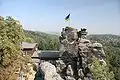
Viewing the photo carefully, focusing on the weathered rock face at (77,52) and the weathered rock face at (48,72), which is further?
the weathered rock face at (77,52)

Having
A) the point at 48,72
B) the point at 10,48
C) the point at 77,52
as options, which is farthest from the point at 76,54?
the point at 48,72

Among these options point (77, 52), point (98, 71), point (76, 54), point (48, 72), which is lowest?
point (98, 71)

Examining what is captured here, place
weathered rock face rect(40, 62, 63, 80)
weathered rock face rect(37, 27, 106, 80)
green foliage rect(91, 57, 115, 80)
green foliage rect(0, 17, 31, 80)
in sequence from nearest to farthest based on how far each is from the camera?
1. weathered rock face rect(40, 62, 63, 80)
2. green foliage rect(0, 17, 31, 80)
3. green foliage rect(91, 57, 115, 80)
4. weathered rock face rect(37, 27, 106, 80)

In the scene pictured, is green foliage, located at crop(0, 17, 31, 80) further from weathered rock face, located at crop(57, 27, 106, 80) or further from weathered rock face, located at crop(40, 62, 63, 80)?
weathered rock face, located at crop(57, 27, 106, 80)

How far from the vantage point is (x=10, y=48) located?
75.8 feet

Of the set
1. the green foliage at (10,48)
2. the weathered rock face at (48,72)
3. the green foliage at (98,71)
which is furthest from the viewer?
the green foliage at (98,71)

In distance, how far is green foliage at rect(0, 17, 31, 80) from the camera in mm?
22698

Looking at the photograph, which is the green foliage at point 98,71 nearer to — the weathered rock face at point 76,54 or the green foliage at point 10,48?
the weathered rock face at point 76,54

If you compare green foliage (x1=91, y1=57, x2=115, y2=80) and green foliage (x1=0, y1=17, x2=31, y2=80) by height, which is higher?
green foliage (x1=0, y1=17, x2=31, y2=80)

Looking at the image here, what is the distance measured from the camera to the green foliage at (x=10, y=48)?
22698 mm

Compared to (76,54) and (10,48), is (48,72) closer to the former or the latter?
(10,48)

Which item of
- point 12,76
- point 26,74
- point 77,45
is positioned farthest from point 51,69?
point 77,45

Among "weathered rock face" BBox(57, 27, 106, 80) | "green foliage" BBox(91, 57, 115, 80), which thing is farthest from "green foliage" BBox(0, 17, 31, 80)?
"weathered rock face" BBox(57, 27, 106, 80)

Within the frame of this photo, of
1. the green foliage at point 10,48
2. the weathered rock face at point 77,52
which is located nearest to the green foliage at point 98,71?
the weathered rock face at point 77,52
